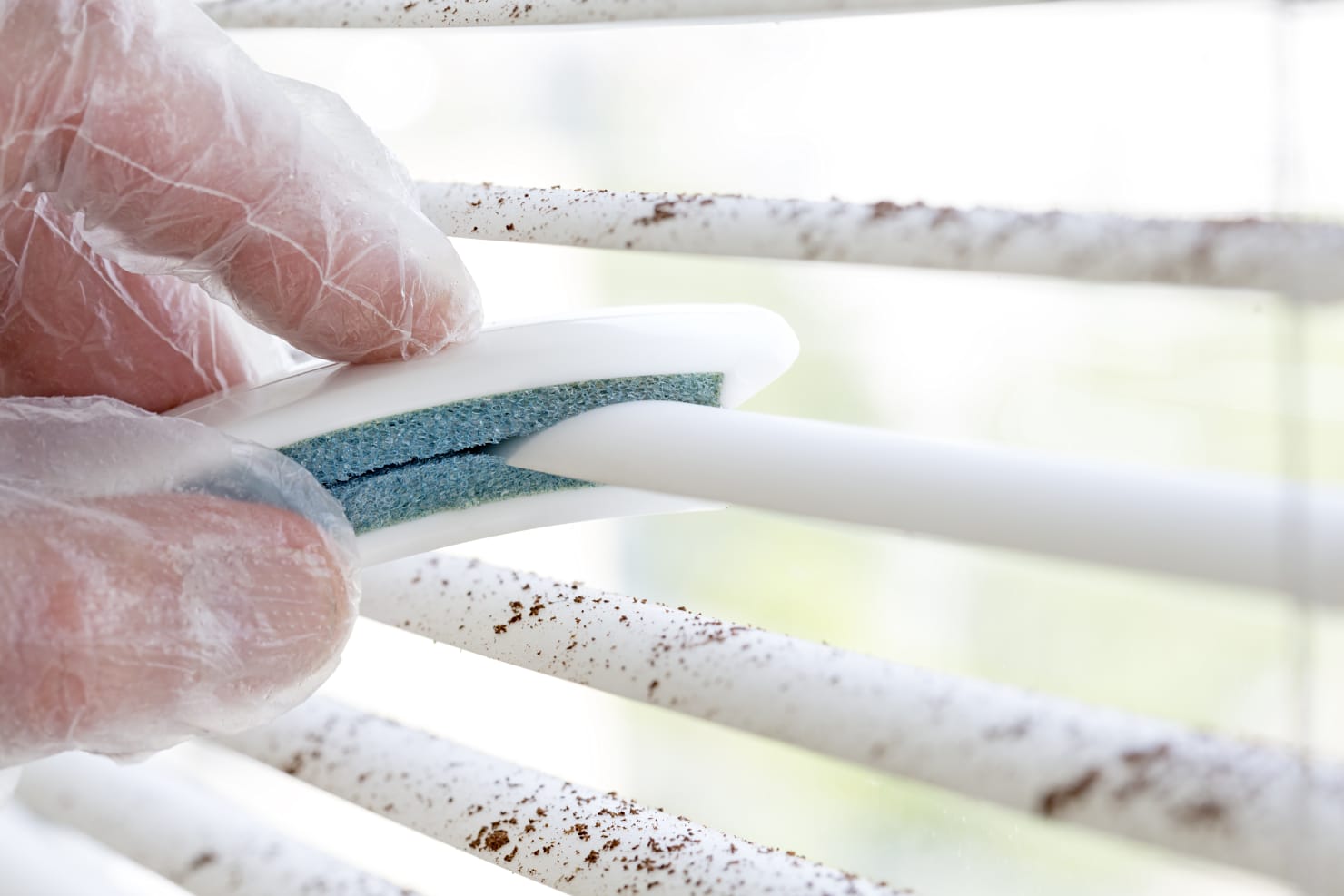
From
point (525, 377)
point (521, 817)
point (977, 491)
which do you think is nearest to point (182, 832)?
point (521, 817)

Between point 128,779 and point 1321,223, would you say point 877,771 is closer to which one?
point 1321,223

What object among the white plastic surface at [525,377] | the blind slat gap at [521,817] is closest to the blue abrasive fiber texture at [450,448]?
the white plastic surface at [525,377]

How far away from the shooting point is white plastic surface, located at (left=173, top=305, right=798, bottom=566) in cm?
41

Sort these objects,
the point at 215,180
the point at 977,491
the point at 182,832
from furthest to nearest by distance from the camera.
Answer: the point at 182,832 → the point at 215,180 → the point at 977,491

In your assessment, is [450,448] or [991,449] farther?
[450,448]

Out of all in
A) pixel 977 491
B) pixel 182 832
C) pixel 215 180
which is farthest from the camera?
pixel 182 832

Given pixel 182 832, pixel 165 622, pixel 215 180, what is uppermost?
pixel 215 180

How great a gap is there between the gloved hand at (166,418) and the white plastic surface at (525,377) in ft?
0.05

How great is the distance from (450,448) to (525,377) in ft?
0.14

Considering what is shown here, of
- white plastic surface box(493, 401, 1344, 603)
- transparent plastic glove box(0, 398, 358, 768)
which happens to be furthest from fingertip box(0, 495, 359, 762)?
white plastic surface box(493, 401, 1344, 603)

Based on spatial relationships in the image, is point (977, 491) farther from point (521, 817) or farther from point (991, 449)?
point (521, 817)

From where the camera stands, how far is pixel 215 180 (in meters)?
0.41

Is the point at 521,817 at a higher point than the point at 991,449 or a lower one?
lower

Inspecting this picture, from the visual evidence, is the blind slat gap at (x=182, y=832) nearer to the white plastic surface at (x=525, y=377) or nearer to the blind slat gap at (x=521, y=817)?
the blind slat gap at (x=521, y=817)
